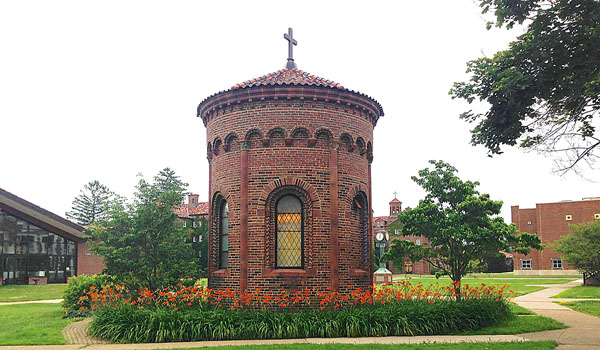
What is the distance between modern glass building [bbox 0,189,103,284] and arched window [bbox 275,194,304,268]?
25462mm

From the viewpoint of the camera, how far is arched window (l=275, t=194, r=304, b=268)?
14906mm

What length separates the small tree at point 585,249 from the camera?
1416 inches

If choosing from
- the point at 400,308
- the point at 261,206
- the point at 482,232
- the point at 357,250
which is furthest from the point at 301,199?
the point at 482,232

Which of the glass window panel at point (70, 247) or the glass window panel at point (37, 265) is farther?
the glass window panel at point (70, 247)

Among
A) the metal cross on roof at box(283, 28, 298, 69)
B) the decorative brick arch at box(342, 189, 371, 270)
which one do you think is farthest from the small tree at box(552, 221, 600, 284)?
the metal cross on roof at box(283, 28, 298, 69)

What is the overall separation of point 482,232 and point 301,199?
6.04 m

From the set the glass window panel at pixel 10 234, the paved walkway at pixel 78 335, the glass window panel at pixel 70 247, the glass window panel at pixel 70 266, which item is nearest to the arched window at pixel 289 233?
the paved walkway at pixel 78 335

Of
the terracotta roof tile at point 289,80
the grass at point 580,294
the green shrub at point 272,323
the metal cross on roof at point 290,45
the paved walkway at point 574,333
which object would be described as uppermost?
the metal cross on roof at point 290,45

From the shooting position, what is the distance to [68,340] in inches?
487

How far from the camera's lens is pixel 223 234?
52.9ft

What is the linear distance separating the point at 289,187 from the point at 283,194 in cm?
28

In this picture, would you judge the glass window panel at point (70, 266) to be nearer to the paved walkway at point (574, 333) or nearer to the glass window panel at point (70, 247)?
the glass window panel at point (70, 247)

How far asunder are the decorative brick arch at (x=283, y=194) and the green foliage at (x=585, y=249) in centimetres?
2872

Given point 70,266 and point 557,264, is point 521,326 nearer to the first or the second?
point 70,266
